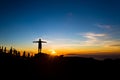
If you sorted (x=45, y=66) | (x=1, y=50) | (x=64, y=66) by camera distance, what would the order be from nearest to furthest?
(x=64, y=66) → (x=45, y=66) → (x=1, y=50)

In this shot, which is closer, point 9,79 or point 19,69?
point 9,79

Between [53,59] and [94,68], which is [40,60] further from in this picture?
[94,68]

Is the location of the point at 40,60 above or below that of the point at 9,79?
above

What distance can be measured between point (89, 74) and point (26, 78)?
6.71m

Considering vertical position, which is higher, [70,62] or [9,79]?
[70,62]

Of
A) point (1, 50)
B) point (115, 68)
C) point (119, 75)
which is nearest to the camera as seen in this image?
point (119, 75)

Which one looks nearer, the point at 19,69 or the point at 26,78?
the point at 26,78

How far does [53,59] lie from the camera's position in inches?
796

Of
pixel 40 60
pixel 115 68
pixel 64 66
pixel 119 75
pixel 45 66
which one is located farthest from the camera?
pixel 40 60

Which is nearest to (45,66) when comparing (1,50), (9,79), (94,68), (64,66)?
(64,66)

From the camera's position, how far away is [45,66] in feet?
63.3

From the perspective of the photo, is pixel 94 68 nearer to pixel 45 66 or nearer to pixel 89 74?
pixel 89 74

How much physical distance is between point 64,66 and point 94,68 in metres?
3.53

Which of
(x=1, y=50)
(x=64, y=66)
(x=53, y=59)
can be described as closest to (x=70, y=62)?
(x=64, y=66)
